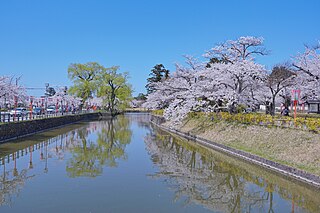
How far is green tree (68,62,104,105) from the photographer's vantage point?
57031 mm

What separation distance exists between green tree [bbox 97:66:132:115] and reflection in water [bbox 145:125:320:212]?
46184mm

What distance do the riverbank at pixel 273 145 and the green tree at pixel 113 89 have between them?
1578 inches

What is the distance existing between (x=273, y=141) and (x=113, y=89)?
51172mm

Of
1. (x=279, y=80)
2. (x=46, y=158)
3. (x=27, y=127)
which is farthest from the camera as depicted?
(x=279, y=80)

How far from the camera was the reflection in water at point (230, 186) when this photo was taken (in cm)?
877

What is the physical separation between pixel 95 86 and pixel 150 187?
161 ft

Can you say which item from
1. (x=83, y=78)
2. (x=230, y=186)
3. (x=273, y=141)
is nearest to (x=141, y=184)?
(x=230, y=186)

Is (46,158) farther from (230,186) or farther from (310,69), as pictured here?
(310,69)

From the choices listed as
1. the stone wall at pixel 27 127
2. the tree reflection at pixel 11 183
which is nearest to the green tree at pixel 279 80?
the tree reflection at pixel 11 183

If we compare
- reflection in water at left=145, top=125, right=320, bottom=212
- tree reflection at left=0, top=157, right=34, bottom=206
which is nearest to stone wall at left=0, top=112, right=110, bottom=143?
tree reflection at left=0, top=157, right=34, bottom=206

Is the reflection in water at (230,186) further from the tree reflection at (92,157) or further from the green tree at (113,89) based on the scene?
the green tree at (113,89)

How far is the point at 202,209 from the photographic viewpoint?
27.7 feet

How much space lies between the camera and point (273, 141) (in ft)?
48.7

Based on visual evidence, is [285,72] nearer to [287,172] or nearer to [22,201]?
[287,172]
